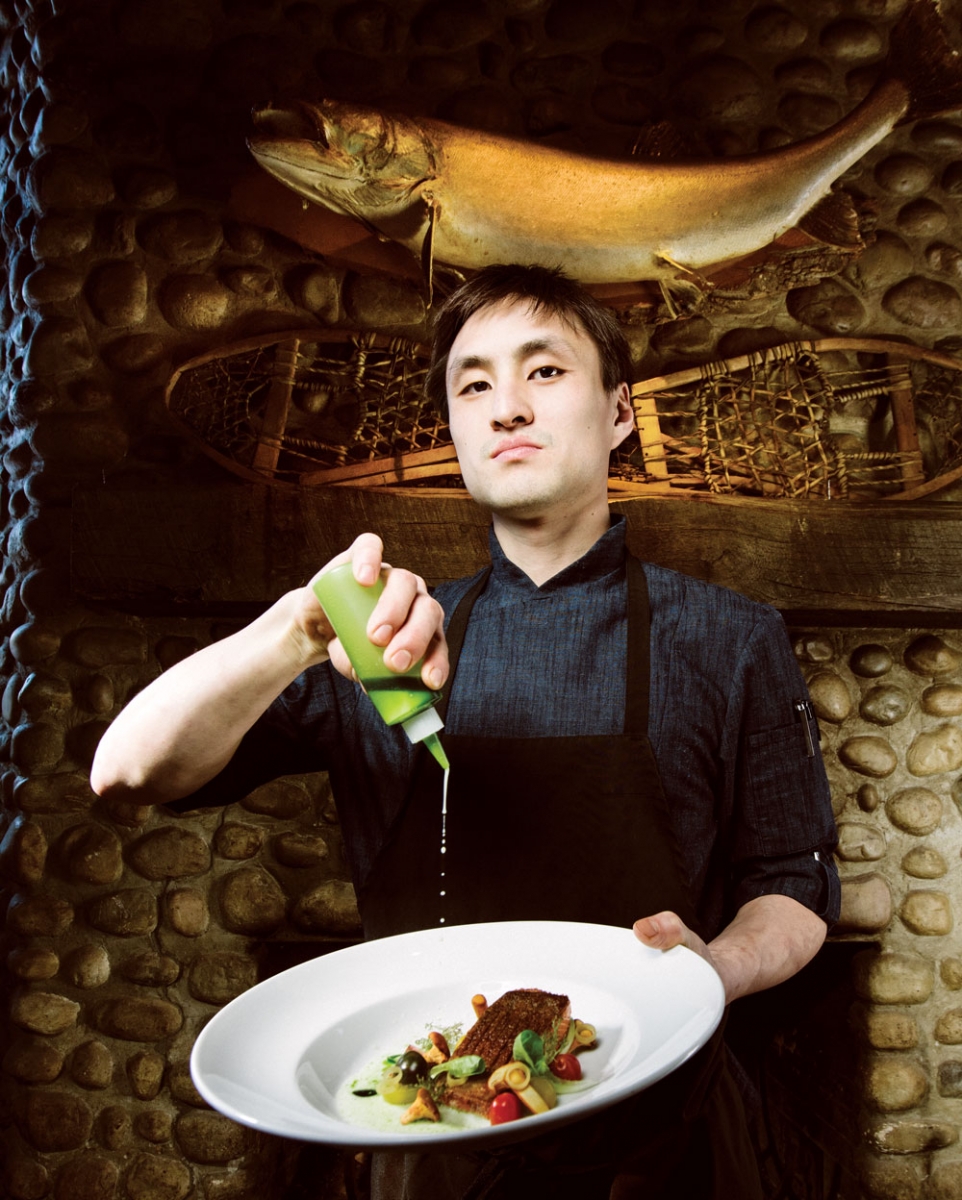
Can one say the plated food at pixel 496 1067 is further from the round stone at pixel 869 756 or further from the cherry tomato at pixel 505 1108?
the round stone at pixel 869 756

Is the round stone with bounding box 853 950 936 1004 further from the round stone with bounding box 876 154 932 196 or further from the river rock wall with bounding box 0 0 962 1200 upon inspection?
the round stone with bounding box 876 154 932 196

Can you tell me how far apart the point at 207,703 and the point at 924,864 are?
1730mm

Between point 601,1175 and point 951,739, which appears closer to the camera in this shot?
point 601,1175

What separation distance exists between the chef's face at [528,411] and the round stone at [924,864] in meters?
1.30

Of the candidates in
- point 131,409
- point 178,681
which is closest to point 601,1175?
point 178,681

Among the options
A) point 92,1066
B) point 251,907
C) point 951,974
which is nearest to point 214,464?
point 251,907

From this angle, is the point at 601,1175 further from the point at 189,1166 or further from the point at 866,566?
the point at 866,566

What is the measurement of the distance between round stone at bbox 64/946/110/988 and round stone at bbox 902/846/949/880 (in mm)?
1751

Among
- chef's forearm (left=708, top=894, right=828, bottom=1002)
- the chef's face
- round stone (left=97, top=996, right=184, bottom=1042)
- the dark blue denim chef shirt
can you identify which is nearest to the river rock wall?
round stone (left=97, top=996, right=184, bottom=1042)

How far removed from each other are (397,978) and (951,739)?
1.63 metres

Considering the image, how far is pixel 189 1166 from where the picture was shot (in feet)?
6.47

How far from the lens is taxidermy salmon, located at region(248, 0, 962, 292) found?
6.90 ft

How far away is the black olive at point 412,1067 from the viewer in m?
0.87

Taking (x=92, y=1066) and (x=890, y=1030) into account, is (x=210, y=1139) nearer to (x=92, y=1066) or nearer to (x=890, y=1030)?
(x=92, y=1066)
